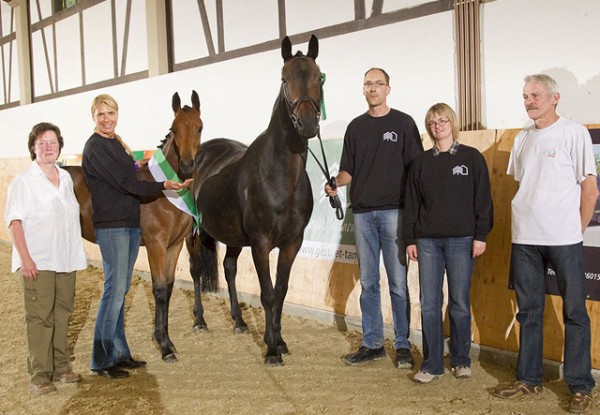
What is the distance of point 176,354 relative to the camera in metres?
4.03

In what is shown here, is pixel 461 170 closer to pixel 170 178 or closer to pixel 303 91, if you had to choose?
pixel 303 91

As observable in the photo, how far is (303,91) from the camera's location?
321 cm

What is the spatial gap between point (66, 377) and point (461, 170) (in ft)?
9.22

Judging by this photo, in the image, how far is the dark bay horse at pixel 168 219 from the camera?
3.51 metres

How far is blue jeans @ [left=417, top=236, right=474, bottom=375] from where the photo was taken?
10.2ft

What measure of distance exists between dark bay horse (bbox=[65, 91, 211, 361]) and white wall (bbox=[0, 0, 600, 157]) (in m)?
1.75

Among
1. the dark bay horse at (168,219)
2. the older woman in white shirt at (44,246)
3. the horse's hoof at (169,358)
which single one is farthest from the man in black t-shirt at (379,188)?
the older woman in white shirt at (44,246)

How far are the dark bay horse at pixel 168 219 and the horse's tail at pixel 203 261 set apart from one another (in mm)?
978

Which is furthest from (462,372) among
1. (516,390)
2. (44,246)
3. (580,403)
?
(44,246)

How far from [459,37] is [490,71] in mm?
357

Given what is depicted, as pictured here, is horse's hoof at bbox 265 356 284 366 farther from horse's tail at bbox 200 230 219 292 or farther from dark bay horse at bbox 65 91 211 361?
horse's tail at bbox 200 230 219 292

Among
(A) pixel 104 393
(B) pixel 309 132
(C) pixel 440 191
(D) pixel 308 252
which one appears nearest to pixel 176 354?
(A) pixel 104 393

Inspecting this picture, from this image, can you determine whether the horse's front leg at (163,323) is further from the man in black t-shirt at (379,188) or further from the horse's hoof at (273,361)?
the man in black t-shirt at (379,188)

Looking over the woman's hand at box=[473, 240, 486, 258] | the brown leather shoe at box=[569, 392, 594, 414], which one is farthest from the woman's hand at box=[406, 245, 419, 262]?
the brown leather shoe at box=[569, 392, 594, 414]
